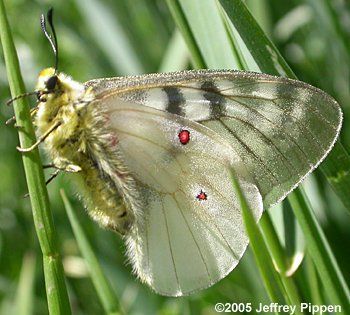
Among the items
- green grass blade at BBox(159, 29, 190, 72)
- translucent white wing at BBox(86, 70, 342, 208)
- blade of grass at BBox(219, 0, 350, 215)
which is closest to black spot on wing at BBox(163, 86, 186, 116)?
translucent white wing at BBox(86, 70, 342, 208)

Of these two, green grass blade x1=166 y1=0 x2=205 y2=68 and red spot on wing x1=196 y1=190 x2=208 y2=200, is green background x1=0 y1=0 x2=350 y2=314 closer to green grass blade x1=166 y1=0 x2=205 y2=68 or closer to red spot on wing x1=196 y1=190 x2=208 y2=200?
red spot on wing x1=196 y1=190 x2=208 y2=200

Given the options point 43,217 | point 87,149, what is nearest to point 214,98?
point 87,149

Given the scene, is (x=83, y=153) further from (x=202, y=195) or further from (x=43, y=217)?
(x=43, y=217)

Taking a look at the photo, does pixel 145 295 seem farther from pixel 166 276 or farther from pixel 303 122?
pixel 303 122

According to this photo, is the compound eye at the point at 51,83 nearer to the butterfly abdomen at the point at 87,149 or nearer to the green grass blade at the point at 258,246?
the butterfly abdomen at the point at 87,149

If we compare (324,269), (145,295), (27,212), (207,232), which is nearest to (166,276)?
(207,232)

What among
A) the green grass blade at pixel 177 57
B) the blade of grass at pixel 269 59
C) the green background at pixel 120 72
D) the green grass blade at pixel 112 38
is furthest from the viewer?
the green grass blade at pixel 112 38

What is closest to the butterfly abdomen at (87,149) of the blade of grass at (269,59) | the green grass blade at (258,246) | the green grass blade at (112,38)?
the blade of grass at (269,59)
